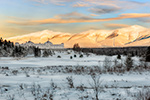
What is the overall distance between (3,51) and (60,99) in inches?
2991

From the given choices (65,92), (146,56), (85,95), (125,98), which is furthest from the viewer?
(146,56)

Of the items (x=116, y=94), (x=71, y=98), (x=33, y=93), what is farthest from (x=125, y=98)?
(x=33, y=93)

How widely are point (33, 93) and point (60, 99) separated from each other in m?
1.64

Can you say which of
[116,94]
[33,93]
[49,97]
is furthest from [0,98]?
[116,94]

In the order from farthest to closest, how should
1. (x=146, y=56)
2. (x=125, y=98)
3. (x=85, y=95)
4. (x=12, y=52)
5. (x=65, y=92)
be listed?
(x=12, y=52) → (x=146, y=56) → (x=65, y=92) → (x=85, y=95) → (x=125, y=98)

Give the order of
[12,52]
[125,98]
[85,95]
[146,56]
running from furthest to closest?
[12,52] → [146,56] → [85,95] → [125,98]

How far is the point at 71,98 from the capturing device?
7.11 m

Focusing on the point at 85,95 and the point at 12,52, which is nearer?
the point at 85,95

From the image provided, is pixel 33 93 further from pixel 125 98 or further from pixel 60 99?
pixel 125 98

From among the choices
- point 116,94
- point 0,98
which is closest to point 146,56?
point 116,94

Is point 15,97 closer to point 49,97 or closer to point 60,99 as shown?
point 49,97

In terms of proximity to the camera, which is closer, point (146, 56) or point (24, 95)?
point (24, 95)

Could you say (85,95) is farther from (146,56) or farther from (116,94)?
(146,56)

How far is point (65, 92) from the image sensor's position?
8047mm
